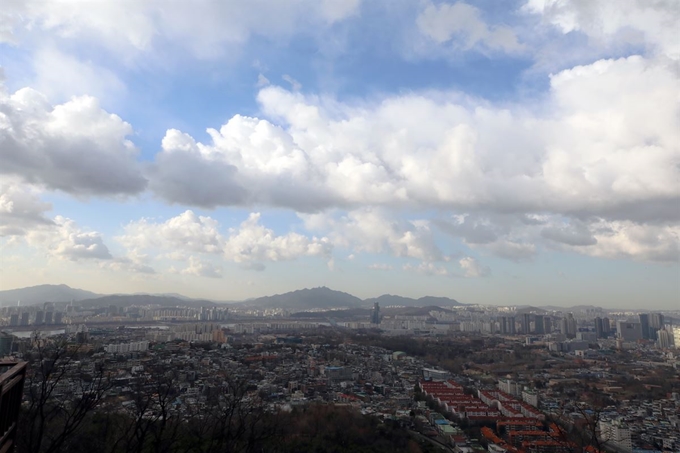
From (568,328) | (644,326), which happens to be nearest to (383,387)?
(568,328)

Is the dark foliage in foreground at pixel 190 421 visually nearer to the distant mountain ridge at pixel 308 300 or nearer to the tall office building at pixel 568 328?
the tall office building at pixel 568 328

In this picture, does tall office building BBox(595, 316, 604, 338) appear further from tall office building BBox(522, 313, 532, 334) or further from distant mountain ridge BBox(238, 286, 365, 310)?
distant mountain ridge BBox(238, 286, 365, 310)

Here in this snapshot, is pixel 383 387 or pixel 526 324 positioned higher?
pixel 526 324

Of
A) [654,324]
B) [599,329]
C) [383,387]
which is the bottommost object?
[383,387]

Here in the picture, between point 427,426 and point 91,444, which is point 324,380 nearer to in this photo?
point 427,426

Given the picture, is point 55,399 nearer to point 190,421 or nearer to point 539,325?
point 190,421

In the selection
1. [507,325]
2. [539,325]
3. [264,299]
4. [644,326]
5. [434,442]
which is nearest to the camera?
[434,442]

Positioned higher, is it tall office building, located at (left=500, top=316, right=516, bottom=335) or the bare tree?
the bare tree

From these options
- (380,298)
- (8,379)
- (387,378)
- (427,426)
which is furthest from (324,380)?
(380,298)

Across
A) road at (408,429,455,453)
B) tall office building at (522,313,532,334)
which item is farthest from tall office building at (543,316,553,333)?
road at (408,429,455,453)

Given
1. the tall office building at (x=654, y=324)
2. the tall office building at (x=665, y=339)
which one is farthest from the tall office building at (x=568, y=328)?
the tall office building at (x=665, y=339)

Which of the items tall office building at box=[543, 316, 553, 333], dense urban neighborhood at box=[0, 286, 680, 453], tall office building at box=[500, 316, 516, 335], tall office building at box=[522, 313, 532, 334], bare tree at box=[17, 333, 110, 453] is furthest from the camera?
tall office building at box=[500, 316, 516, 335]

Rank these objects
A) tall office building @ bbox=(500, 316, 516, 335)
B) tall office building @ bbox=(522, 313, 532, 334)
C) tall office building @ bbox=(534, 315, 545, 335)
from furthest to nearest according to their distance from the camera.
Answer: tall office building @ bbox=(500, 316, 516, 335) < tall office building @ bbox=(522, 313, 532, 334) < tall office building @ bbox=(534, 315, 545, 335)
